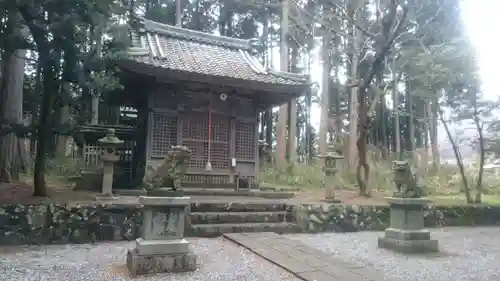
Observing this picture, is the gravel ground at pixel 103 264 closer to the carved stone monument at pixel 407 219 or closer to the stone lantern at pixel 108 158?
the stone lantern at pixel 108 158

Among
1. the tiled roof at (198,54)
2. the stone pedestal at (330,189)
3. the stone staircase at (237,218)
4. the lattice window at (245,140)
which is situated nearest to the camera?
the stone staircase at (237,218)

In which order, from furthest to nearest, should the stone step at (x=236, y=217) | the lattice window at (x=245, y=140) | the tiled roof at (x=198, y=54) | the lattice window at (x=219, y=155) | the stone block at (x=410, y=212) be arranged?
the lattice window at (x=245, y=140), the lattice window at (x=219, y=155), the tiled roof at (x=198, y=54), the stone step at (x=236, y=217), the stone block at (x=410, y=212)

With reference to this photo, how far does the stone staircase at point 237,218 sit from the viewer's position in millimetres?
6836

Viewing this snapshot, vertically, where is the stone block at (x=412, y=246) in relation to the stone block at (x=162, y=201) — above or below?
below

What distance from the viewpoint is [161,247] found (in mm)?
4504

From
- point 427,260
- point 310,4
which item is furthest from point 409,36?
point 427,260

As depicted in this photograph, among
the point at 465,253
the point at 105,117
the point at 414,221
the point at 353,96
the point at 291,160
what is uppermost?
the point at 353,96

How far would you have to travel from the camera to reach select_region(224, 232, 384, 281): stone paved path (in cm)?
433

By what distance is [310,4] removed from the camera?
1653 cm

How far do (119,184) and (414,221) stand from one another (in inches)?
302

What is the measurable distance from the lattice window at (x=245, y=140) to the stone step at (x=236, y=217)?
10.2ft

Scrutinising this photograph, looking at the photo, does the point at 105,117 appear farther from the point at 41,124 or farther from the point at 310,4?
the point at 41,124

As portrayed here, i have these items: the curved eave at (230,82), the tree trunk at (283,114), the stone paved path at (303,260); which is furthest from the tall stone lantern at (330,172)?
the tree trunk at (283,114)

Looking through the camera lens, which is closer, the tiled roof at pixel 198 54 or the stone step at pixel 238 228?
the stone step at pixel 238 228
